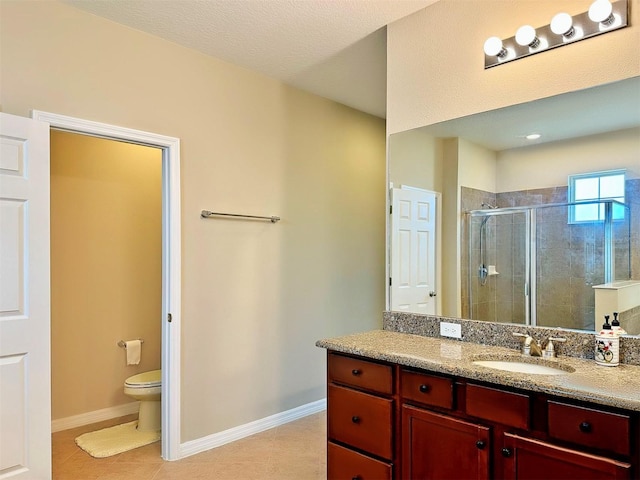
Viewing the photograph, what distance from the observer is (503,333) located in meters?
2.15

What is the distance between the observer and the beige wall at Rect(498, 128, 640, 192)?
1857mm

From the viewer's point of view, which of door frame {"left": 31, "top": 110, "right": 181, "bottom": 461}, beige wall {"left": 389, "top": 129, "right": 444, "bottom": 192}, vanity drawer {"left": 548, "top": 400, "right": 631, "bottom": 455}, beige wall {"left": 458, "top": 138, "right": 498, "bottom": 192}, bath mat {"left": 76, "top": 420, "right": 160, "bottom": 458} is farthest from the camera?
bath mat {"left": 76, "top": 420, "right": 160, "bottom": 458}

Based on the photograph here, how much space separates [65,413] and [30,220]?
1.86 m

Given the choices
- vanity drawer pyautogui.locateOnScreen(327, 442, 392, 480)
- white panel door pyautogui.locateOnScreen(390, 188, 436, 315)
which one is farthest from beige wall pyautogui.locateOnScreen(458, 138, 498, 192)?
vanity drawer pyautogui.locateOnScreen(327, 442, 392, 480)

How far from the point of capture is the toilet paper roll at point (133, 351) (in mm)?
3654

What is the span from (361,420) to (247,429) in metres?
1.47

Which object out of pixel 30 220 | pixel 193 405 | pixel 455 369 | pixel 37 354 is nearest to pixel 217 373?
pixel 193 405

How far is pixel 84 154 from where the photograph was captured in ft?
11.6

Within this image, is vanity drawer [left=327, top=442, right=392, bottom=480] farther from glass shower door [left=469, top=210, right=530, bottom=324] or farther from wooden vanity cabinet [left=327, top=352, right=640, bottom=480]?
glass shower door [left=469, top=210, right=530, bottom=324]

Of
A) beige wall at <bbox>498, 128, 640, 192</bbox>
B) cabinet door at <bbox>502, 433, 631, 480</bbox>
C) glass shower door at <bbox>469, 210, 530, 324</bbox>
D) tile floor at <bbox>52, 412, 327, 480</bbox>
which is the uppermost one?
beige wall at <bbox>498, 128, 640, 192</bbox>

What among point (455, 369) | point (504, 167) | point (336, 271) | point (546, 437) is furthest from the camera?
point (336, 271)

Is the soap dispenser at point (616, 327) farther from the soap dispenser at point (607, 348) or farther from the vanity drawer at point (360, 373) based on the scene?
the vanity drawer at point (360, 373)

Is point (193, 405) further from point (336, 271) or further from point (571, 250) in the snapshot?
point (571, 250)

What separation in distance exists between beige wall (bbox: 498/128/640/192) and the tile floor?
1998mm
